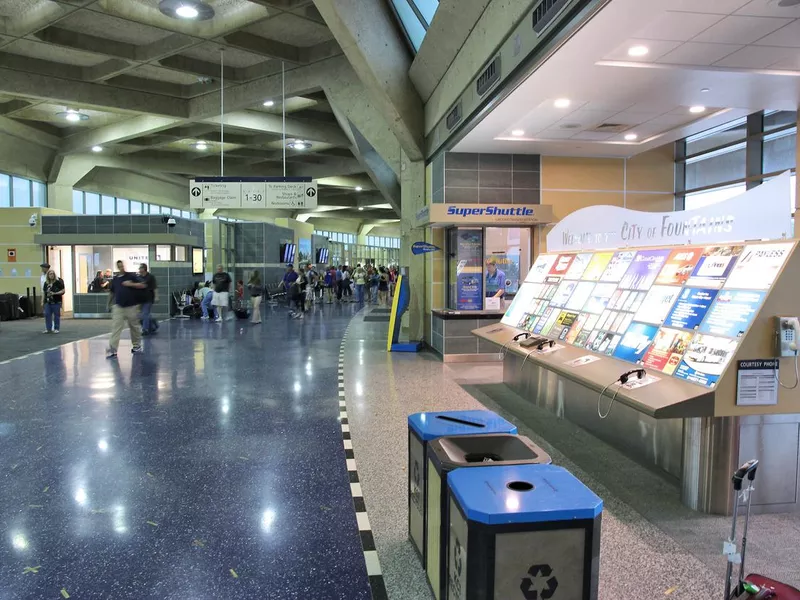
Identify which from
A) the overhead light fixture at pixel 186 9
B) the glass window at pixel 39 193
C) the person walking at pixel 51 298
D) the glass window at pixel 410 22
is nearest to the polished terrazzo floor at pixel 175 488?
the person walking at pixel 51 298

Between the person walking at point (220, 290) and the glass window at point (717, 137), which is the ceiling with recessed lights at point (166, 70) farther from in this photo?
the glass window at point (717, 137)

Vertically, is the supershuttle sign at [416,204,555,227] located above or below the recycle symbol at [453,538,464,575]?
above

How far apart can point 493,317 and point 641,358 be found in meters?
5.32

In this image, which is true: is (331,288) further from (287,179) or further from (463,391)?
(463,391)

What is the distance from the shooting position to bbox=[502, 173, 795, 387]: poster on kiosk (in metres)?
3.29

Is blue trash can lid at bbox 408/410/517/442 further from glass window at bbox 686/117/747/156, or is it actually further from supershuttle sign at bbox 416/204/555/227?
glass window at bbox 686/117/747/156

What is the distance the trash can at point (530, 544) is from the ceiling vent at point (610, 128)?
20.7 ft

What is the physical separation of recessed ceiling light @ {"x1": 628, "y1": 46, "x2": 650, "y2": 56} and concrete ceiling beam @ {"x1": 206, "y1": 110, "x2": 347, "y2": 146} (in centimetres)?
1181

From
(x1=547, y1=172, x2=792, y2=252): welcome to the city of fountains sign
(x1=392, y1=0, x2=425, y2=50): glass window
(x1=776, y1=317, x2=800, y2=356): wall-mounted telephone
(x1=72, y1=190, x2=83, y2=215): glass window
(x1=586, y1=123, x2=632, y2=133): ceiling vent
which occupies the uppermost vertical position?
(x1=392, y1=0, x2=425, y2=50): glass window

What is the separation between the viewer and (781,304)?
127 inches

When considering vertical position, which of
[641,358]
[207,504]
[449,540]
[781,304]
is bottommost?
[207,504]

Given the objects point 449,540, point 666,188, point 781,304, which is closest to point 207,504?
point 449,540

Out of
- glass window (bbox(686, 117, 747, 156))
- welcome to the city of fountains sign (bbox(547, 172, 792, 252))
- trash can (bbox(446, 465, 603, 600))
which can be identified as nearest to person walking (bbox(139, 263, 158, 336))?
welcome to the city of fountains sign (bbox(547, 172, 792, 252))

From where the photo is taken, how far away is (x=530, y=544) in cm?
195
